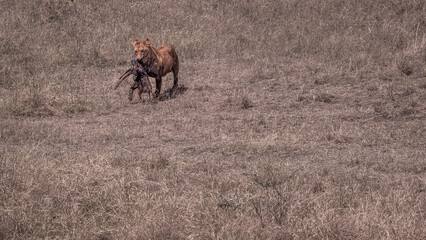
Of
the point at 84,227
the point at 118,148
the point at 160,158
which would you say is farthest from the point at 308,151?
the point at 84,227

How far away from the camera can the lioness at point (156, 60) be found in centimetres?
938

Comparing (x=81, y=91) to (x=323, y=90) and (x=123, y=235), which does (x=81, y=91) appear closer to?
(x=323, y=90)

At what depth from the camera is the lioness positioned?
938cm

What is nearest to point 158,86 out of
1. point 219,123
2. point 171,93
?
point 171,93

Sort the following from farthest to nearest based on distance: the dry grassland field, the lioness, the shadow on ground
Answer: the shadow on ground
the lioness
the dry grassland field

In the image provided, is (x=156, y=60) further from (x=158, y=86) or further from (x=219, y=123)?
(x=219, y=123)

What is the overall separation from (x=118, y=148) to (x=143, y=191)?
6.21 feet

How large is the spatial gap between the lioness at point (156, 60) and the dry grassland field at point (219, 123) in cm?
41

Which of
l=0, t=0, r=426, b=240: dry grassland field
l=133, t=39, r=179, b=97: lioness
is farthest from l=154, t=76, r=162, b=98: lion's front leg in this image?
l=0, t=0, r=426, b=240: dry grassland field

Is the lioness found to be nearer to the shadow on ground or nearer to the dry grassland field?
the shadow on ground

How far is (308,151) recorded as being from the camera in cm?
669

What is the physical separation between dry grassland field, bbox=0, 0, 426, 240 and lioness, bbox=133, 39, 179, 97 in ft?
1.34

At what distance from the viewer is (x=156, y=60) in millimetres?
9680

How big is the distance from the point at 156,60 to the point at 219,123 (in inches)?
81.6
